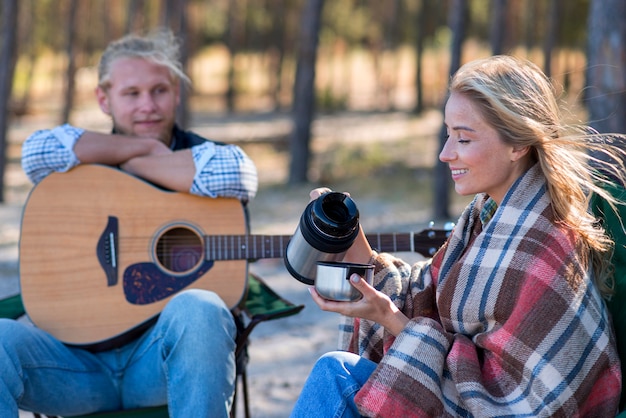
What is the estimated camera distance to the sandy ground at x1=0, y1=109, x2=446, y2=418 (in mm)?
4625

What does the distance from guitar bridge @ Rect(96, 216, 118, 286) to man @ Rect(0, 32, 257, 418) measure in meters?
0.24

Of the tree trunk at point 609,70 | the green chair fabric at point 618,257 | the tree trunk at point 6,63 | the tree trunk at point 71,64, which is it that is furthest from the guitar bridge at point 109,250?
the tree trunk at point 71,64

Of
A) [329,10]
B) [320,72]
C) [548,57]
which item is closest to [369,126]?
[548,57]

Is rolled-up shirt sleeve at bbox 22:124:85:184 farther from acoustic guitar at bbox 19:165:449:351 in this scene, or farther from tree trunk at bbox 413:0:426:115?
tree trunk at bbox 413:0:426:115

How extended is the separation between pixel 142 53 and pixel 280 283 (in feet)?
11.6

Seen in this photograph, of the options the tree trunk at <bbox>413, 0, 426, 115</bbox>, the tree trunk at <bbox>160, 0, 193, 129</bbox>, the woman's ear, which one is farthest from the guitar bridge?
the tree trunk at <bbox>413, 0, 426, 115</bbox>

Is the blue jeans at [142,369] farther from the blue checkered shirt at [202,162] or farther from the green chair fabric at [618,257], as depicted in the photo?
the green chair fabric at [618,257]

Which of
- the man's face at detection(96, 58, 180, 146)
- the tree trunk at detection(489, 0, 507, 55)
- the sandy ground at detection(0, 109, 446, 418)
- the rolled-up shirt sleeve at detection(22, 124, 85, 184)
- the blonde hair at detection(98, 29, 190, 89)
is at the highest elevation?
the tree trunk at detection(489, 0, 507, 55)

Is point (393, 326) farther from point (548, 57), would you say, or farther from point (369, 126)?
point (369, 126)

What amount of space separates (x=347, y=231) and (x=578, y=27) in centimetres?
1946

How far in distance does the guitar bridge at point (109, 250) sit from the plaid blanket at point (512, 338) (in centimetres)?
135

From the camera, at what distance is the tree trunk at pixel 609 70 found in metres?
5.12

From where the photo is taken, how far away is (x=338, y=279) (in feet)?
7.39

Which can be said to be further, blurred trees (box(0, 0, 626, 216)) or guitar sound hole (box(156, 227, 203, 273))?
blurred trees (box(0, 0, 626, 216))
